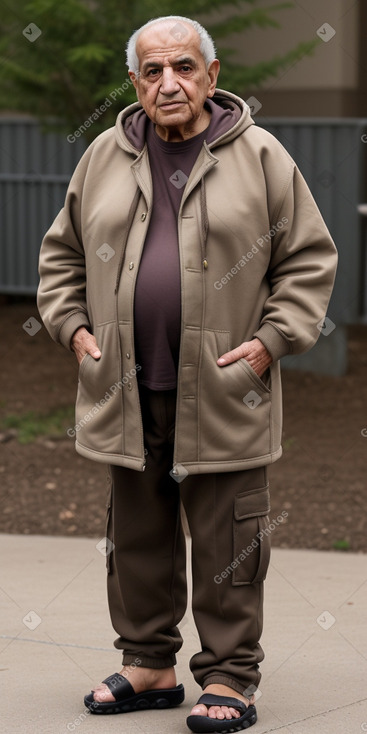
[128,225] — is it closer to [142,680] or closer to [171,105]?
[171,105]

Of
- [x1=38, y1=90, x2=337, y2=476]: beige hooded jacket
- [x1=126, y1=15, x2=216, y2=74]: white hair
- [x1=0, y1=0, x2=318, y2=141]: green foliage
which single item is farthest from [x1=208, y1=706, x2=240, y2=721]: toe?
[x1=0, y1=0, x2=318, y2=141]: green foliage

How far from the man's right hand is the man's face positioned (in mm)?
726

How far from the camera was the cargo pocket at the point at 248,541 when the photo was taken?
4012mm

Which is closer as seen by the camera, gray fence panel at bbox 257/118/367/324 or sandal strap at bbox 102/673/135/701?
sandal strap at bbox 102/673/135/701

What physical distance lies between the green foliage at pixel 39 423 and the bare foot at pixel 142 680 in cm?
446

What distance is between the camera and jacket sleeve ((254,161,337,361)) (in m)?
3.97

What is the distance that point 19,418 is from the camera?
29.8 feet

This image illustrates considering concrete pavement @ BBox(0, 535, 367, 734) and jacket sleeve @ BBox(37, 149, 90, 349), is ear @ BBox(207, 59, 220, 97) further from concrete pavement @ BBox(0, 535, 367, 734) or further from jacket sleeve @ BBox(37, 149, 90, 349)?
concrete pavement @ BBox(0, 535, 367, 734)

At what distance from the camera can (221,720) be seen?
3.95 m

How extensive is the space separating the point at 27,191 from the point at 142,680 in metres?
8.06

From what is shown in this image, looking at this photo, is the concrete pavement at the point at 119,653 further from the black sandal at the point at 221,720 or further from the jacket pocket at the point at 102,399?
the jacket pocket at the point at 102,399

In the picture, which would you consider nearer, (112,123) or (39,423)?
(39,423)

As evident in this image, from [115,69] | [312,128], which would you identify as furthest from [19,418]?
[312,128]

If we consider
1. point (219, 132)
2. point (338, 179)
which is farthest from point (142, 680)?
point (338, 179)
